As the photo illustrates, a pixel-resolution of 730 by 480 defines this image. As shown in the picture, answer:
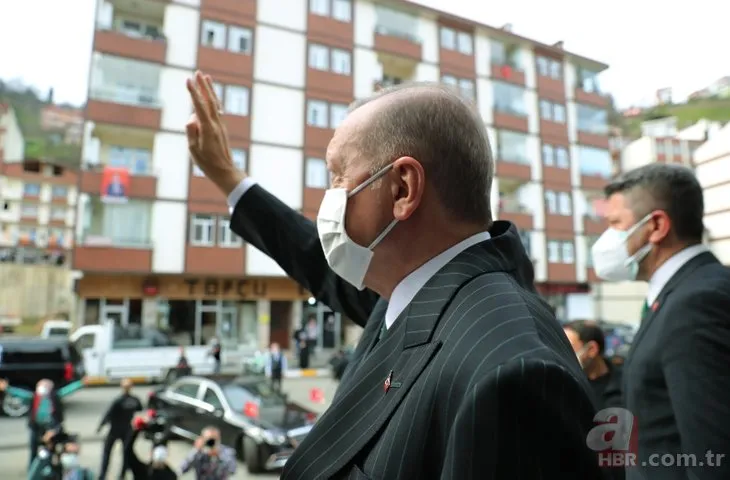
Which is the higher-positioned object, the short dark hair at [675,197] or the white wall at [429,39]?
the white wall at [429,39]

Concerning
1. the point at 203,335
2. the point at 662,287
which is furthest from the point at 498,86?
the point at 203,335

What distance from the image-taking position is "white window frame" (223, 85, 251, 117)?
2655 millimetres

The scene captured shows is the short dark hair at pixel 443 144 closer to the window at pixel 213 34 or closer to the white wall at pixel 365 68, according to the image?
the window at pixel 213 34

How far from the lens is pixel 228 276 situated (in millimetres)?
4207

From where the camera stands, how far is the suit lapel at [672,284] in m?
0.69

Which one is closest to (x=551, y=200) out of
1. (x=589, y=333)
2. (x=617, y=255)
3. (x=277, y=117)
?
(x=589, y=333)

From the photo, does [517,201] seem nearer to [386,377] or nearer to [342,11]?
[342,11]

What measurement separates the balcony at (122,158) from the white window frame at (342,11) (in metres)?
1.63

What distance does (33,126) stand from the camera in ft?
5.21

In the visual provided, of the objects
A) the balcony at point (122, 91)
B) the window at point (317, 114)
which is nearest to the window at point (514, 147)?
the window at point (317, 114)

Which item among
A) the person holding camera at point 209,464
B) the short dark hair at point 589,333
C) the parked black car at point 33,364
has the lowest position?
the person holding camera at point 209,464

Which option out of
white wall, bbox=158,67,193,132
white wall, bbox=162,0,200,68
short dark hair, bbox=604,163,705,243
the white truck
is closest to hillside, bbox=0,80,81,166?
white wall, bbox=158,67,193,132

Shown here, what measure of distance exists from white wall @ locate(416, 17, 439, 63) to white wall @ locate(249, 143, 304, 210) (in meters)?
1.26

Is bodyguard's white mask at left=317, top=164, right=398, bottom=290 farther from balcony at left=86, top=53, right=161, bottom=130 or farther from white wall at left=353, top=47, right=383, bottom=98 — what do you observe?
white wall at left=353, top=47, right=383, bottom=98
